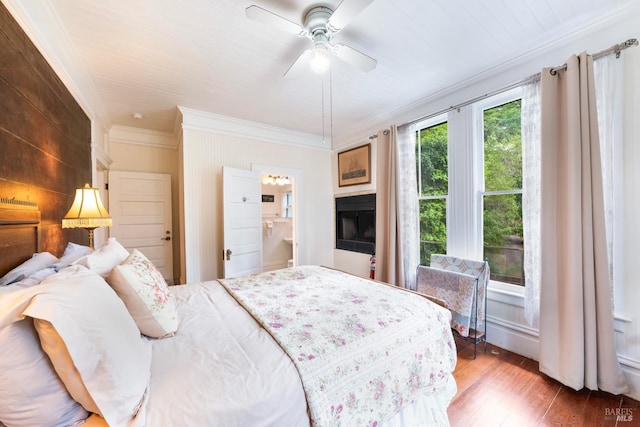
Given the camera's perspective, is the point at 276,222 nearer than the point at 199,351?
No

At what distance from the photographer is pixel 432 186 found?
2932 mm

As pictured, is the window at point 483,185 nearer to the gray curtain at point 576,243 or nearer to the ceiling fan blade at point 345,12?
the gray curtain at point 576,243

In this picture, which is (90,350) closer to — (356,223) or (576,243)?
(576,243)

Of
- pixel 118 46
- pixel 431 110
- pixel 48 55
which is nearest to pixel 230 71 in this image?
pixel 118 46

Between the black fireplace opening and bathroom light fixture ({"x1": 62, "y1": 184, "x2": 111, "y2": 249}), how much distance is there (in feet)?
9.52

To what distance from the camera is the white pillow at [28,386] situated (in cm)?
62

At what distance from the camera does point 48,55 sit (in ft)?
5.48

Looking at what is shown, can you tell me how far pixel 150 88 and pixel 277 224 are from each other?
3.25 metres

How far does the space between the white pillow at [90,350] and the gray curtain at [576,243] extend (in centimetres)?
252

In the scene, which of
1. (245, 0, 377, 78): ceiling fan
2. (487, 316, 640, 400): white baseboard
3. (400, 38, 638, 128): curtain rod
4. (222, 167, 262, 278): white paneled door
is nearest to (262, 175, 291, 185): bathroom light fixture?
(222, 167, 262, 278): white paneled door

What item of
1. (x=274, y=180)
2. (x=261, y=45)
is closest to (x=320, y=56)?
(x=261, y=45)

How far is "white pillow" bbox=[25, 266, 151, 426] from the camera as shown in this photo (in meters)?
0.66

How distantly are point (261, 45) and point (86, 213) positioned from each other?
173cm

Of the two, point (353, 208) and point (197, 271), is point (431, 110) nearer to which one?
point (353, 208)
